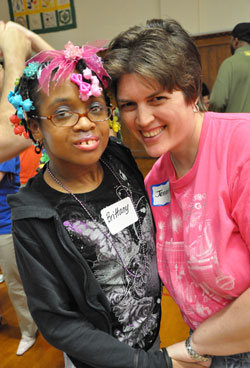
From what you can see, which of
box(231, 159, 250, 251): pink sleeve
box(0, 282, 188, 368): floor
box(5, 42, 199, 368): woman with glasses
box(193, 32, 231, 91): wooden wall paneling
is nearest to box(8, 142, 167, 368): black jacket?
box(5, 42, 199, 368): woman with glasses

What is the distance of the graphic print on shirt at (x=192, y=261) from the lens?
1.01 m

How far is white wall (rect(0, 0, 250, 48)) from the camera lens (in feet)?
20.1

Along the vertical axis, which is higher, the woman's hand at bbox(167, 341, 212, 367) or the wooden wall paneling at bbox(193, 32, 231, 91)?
the wooden wall paneling at bbox(193, 32, 231, 91)

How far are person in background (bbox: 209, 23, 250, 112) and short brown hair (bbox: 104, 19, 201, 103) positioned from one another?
Result: 7.02ft

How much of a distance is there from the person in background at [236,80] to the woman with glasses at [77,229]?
228 cm

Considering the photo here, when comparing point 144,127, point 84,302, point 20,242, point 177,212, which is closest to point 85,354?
point 84,302

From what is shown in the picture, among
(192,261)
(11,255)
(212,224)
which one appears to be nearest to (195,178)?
(212,224)

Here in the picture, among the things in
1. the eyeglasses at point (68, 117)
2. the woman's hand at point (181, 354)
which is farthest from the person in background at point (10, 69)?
the woman's hand at point (181, 354)

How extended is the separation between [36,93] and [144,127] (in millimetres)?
382

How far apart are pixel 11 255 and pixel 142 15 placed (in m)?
6.37

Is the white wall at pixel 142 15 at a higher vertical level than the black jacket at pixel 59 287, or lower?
higher

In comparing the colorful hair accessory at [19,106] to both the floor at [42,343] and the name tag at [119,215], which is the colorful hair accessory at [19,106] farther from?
the floor at [42,343]

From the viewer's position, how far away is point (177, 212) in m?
1.16

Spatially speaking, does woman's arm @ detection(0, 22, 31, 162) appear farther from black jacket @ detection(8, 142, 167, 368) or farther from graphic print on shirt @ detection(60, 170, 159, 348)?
graphic print on shirt @ detection(60, 170, 159, 348)
